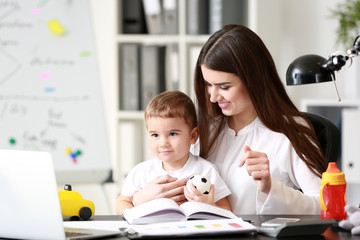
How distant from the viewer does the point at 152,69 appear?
324 cm

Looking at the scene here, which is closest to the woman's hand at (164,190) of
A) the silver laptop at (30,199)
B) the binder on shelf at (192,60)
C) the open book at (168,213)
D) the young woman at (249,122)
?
the young woman at (249,122)

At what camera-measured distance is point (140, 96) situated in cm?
328

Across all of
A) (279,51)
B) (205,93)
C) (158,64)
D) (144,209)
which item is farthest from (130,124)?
(144,209)

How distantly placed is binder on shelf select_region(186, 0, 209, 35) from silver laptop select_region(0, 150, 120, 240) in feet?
6.82

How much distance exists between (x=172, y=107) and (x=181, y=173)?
20cm

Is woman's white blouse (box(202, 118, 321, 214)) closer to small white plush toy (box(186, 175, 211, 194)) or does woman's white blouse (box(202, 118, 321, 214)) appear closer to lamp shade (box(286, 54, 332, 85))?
small white plush toy (box(186, 175, 211, 194))

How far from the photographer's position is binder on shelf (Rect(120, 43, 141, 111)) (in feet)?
10.7

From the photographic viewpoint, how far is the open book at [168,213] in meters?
1.43

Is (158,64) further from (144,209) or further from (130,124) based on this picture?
(144,209)

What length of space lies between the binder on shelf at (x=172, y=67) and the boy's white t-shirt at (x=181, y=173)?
1393 millimetres

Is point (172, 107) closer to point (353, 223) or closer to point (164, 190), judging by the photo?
point (164, 190)

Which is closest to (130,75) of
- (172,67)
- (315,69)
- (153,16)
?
(172,67)

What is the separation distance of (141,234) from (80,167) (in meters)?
2.03

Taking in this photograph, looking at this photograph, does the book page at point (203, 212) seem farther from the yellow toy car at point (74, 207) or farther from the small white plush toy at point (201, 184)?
the yellow toy car at point (74, 207)
